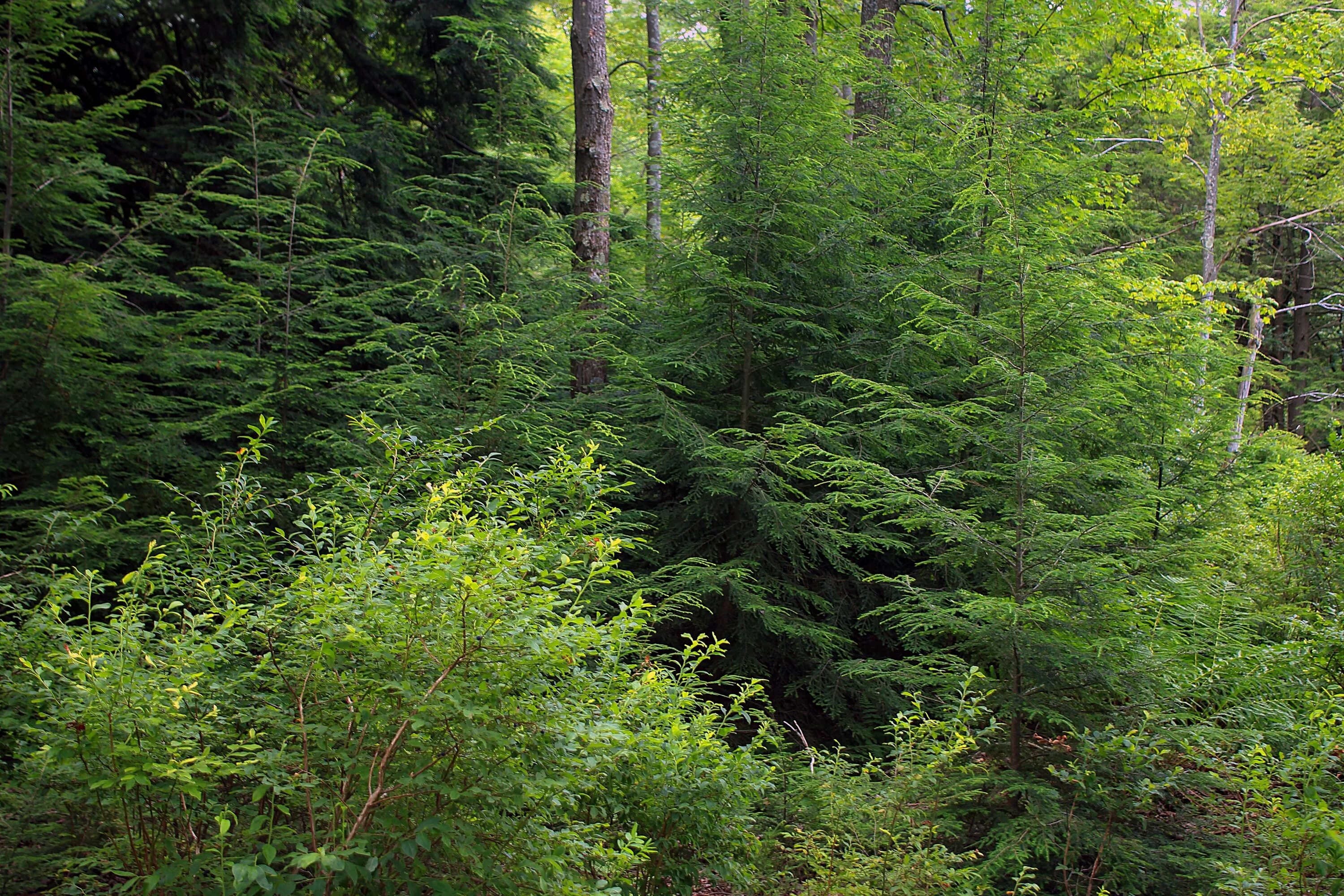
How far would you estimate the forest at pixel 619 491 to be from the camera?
2.58 meters

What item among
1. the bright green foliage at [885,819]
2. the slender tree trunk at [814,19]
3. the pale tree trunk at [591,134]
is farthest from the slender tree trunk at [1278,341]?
the bright green foliage at [885,819]

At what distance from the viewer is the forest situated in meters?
2.58

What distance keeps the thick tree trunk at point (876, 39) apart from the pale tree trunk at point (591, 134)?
264 centimetres

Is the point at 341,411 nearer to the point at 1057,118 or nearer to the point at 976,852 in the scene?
the point at 976,852

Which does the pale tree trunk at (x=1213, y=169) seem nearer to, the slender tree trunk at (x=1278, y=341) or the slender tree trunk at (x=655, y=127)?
the slender tree trunk at (x=1278, y=341)

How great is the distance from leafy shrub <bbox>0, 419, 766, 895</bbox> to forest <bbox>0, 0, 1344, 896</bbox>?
2 cm

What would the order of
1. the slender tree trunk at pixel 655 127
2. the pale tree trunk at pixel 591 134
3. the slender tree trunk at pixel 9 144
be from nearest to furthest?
1. the slender tree trunk at pixel 9 144
2. the slender tree trunk at pixel 655 127
3. the pale tree trunk at pixel 591 134

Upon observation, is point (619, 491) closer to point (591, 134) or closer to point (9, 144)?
point (591, 134)

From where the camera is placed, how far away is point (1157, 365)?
5520 millimetres

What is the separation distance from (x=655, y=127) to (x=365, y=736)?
10707 millimetres

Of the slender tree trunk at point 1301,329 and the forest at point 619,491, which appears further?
the slender tree trunk at point 1301,329

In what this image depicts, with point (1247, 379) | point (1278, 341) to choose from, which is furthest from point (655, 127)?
point (1278, 341)

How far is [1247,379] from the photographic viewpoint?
780cm

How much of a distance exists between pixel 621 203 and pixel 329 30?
8.80 m
